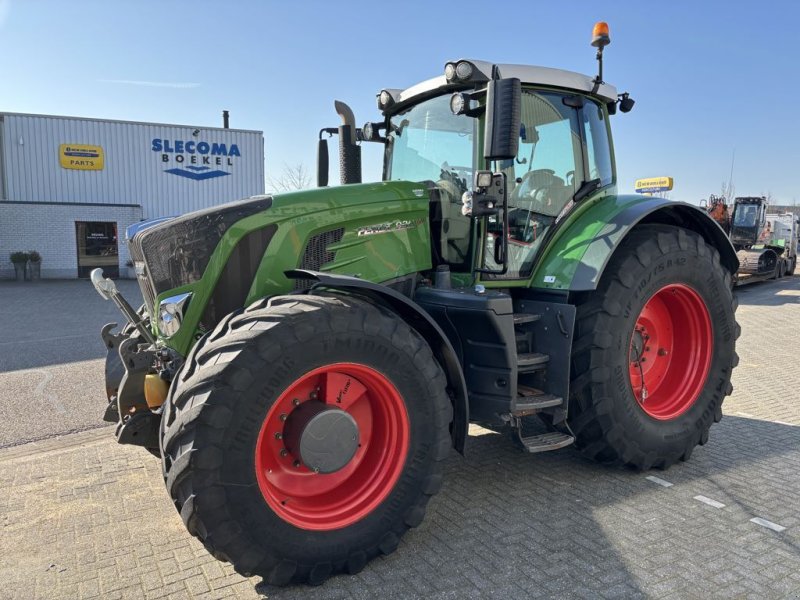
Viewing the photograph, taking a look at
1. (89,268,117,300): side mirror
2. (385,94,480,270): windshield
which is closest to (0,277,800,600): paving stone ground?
(89,268,117,300): side mirror

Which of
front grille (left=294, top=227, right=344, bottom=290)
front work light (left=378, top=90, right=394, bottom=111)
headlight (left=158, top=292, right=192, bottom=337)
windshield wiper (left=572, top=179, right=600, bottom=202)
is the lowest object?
headlight (left=158, top=292, right=192, bottom=337)

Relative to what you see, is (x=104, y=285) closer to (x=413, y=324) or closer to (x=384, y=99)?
(x=413, y=324)

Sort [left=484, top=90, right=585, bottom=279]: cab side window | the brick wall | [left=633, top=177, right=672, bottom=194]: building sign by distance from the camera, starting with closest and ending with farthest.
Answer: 1. [left=484, top=90, right=585, bottom=279]: cab side window
2. [left=633, top=177, right=672, bottom=194]: building sign
3. the brick wall

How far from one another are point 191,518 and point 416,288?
1.91 m

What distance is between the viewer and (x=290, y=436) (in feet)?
9.51

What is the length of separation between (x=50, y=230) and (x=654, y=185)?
20279 mm

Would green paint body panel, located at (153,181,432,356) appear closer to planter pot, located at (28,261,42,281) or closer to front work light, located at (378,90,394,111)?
front work light, located at (378,90,394,111)

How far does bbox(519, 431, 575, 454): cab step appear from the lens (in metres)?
3.61

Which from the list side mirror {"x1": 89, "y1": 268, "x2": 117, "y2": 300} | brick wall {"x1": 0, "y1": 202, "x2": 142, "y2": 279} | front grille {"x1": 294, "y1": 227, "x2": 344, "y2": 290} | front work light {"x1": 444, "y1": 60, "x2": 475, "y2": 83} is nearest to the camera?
front grille {"x1": 294, "y1": 227, "x2": 344, "y2": 290}

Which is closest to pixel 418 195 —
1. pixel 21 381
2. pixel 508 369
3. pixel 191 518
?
pixel 508 369

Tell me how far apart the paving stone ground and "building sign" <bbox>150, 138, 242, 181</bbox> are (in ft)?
67.2

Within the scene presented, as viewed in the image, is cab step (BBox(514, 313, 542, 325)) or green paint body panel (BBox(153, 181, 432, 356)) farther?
cab step (BBox(514, 313, 542, 325))

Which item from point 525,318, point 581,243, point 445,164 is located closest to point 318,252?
point 445,164

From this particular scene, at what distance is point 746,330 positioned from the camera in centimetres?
1070
